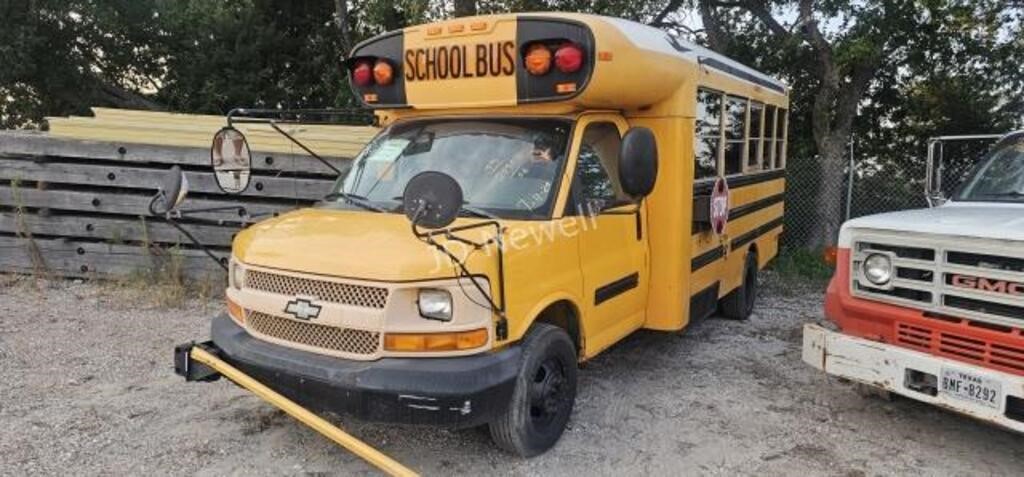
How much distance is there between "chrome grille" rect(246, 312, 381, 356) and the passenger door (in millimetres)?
1391

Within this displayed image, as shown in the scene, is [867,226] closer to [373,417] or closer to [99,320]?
[373,417]

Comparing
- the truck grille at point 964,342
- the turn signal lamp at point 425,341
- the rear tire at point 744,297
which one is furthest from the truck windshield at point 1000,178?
the turn signal lamp at point 425,341

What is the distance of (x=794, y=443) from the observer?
15.5ft

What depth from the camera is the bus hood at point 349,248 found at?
3.70 m

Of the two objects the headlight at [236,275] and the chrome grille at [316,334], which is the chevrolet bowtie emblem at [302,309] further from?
the headlight at [236,275]

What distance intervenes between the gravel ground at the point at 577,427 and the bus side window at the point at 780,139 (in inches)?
105

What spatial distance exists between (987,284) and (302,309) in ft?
11.9

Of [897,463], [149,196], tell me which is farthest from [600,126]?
[149,196]

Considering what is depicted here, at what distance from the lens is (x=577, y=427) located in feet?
16.0

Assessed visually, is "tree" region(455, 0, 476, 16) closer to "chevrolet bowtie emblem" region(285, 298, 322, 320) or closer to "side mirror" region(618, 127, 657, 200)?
"side mirror" region(618, 127, 657, 200)

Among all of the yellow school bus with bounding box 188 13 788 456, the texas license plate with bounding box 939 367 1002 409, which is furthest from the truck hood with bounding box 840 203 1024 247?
the yellow school bus with bounding box 188 13 788 456

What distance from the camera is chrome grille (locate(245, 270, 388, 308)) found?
147 inches

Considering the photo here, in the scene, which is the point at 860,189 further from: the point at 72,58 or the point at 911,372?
the point at 72,58

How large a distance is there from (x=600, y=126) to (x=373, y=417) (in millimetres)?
2346
